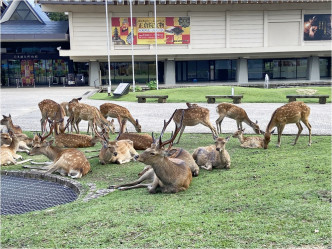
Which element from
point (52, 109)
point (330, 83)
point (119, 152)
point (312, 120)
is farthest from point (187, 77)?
point (119, 152)

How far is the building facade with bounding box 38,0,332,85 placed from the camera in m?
36.3

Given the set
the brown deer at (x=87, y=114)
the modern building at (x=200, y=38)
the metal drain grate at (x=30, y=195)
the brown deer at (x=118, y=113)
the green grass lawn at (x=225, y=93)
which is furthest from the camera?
the modern building at (x=200, y=38)

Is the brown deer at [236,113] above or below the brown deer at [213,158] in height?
above

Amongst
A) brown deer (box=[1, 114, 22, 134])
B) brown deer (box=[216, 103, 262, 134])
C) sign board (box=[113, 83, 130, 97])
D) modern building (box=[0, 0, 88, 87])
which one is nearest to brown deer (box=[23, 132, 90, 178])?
brown deer (box=[1, 114, 22, 134])

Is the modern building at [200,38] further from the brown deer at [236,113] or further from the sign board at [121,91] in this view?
the brown deer at [236,113]

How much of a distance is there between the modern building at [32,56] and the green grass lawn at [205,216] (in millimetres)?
32980

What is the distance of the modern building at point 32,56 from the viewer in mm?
38938

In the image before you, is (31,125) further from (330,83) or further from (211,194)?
(330,83)

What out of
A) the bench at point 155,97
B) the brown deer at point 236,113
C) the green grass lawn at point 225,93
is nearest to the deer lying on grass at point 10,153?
the brown deer at point 236,113

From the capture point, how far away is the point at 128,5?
35750mm

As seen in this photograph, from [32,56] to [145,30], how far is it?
996 centimetres

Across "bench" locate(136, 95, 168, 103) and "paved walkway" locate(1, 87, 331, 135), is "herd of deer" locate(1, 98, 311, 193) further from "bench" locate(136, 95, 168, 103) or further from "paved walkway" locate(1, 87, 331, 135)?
"bench" locate(136, 95, 168, 103)

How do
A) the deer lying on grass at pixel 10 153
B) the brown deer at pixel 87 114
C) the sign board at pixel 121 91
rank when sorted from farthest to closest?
the sign board at pixel 121 91 < the brown deer at pixel 87 114 < the deer lying on grass at pixel 10 153

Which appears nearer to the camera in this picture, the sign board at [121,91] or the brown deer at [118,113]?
the brown deer at [118,113]
